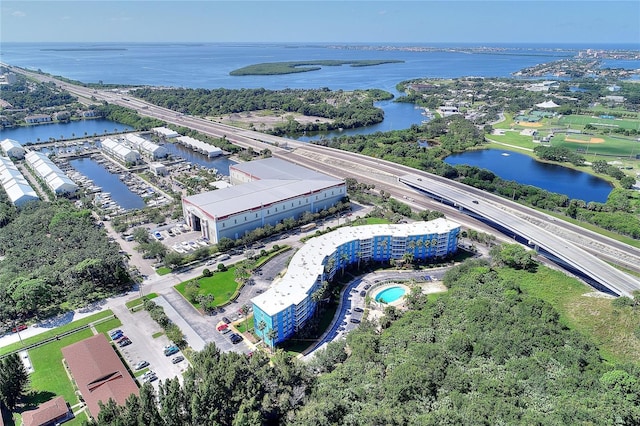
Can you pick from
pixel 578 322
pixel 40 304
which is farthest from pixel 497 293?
pixel 40 304

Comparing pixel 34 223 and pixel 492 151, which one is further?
pixel 492 151

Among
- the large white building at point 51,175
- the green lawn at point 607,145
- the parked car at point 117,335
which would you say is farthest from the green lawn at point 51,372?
the green lawn at point 607,145

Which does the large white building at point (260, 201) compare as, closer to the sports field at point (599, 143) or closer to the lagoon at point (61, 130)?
the sports field at point (599, 143)

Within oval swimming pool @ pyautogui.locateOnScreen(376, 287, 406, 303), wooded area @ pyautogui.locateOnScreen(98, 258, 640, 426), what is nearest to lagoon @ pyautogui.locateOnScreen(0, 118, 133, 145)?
oval swimming pool @ pyautogui.locateOnScreen(376, 287, 406, 303)

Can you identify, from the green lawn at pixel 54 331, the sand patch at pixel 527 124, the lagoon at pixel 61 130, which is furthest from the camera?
the sand patch at pixel 527 124

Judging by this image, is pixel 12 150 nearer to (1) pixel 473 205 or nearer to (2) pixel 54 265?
(2) pixel 54 265

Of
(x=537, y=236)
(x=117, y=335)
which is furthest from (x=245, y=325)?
(x=537, y=236)

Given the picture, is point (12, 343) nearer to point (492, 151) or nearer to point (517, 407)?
point (517, 407)
